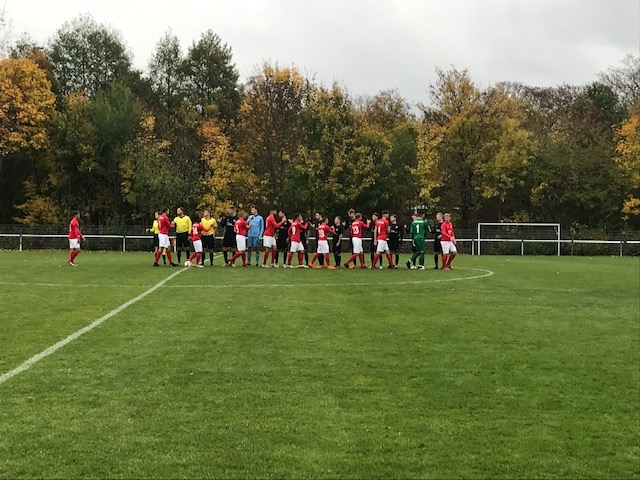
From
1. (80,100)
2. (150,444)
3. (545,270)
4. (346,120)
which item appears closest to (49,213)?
(80,100)

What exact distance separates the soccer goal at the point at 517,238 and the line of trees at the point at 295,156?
6.48 m

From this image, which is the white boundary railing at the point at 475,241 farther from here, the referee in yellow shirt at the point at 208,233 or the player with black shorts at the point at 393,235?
the referee in yellow shirt at the point at 208,233

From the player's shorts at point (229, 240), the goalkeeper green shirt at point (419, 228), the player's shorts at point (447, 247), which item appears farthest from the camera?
the player's shorts at point (229, 240)

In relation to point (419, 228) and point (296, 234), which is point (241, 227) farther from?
point (419, 228)

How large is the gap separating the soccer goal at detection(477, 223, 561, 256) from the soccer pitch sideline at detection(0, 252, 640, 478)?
2459cm

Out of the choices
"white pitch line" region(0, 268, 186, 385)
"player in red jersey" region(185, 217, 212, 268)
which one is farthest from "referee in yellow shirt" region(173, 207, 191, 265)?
"white pitch line" region(0, 268, 186, 385)

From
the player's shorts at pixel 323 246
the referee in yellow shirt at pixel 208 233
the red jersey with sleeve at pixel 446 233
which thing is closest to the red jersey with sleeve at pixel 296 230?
the player's shorts at pixel 323 246

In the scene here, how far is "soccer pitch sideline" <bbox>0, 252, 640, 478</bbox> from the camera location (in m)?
4.86

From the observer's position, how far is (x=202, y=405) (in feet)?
20.1

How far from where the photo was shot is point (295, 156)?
43125 millimetres

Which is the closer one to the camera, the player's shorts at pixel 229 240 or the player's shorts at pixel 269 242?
the player's shorts at pixel 269 242

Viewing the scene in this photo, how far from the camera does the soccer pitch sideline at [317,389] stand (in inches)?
191

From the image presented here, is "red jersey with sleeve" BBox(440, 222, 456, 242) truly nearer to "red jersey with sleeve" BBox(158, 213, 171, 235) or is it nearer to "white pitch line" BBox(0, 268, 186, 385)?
"red jersey with sleeve" BBox(158, 213, 171, 235)

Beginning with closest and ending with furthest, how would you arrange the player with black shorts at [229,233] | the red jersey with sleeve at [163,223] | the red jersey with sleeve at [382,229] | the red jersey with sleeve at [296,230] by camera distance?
1. the red jersey with sleeve at [163,223]
2. the red jersey with sleeve at [296,230]
3. the red jersey with sleeve at [382,229]
4. the player with black shorts at [229,233]
